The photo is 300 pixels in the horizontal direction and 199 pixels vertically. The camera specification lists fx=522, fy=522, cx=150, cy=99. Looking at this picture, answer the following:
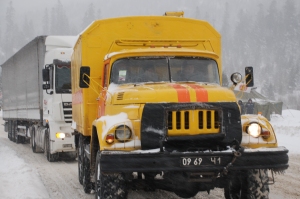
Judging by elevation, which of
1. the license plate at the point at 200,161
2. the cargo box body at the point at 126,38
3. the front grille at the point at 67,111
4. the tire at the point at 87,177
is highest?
the cargo box body at the point at 126,38

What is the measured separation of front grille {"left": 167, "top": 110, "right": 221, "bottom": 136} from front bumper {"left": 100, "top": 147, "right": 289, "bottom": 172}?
1.09 ft

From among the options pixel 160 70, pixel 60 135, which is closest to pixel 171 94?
pixel 160 70

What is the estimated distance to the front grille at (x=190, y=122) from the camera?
705 centimetres

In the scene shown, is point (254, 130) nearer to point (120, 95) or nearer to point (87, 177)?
point (120, 95)

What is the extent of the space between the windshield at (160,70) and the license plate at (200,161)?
1778 mm

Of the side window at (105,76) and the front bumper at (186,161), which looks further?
the side window at (105,76)

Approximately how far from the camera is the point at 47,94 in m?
16.9

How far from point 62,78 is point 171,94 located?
9098 mm

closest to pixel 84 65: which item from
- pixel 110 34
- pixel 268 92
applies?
pixel 110 34

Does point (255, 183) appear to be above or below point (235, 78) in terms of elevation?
below

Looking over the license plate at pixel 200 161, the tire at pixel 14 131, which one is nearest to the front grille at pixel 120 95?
the license plate at pixel 200 161

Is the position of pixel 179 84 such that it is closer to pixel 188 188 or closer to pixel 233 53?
pixel 188 188

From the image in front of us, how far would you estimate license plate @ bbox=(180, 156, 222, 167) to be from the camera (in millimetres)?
6859

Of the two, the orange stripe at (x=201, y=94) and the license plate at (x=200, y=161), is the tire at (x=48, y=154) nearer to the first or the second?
the orange stripe at (x=201, y=94)
